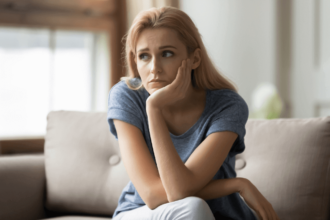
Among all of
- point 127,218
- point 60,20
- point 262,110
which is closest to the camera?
point 127,218

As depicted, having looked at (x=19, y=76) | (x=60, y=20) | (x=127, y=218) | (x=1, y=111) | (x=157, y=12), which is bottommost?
(x=127, y=218)

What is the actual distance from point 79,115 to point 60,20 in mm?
1474

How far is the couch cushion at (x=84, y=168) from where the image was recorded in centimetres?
149

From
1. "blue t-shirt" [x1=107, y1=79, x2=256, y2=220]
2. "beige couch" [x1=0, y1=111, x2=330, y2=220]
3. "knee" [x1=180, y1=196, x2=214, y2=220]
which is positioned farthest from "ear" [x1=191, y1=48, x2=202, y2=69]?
"knee" [x1=180, y1=196, x2=214, y2=220]

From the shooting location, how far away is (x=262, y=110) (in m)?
2.29

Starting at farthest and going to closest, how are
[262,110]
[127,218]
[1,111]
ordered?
[1,111], [262,110], [127,218]

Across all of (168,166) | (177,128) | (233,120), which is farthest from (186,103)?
(168,166)

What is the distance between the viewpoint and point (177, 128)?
123 centimetres

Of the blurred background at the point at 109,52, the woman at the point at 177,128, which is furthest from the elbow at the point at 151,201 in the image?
the blurred background at the point at 109,52

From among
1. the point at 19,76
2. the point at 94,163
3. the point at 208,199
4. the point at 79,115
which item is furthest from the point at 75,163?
the point at 19,76

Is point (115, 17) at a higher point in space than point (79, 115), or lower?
higher

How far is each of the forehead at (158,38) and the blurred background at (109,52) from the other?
153 cm

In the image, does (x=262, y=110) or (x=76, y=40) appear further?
(x=76, y=40)

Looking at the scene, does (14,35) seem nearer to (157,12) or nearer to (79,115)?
(79,115)
